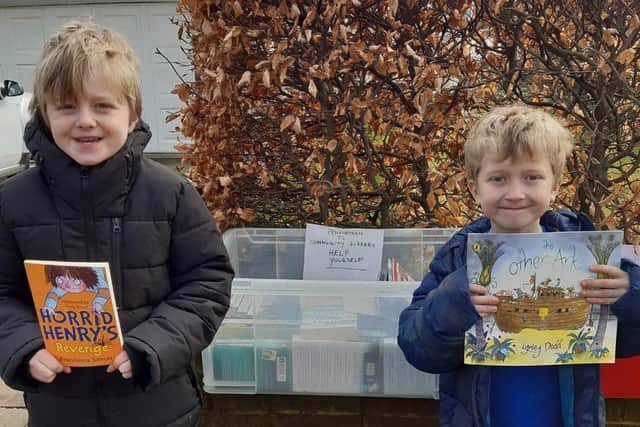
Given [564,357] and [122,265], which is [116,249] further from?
[564,357]

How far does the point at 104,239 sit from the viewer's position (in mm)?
1598

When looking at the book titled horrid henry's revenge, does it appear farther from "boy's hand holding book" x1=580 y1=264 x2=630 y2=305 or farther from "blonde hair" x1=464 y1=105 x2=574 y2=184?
"boy's hand holding book" x1=580 y1=264 x2=630 y2=305

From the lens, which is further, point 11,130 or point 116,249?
point 11,130

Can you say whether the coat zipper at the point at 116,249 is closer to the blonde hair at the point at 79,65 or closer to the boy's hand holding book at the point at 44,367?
the boy's hand holding book at the point at 44,367

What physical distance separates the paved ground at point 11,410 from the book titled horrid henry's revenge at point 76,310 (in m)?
1.69

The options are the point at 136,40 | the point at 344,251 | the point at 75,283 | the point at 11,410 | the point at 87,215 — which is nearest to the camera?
the point at 75,283

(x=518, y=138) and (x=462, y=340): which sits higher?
(x=518, y=138)

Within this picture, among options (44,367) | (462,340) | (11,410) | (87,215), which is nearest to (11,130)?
(11,410)

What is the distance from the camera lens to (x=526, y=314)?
60.7 inches

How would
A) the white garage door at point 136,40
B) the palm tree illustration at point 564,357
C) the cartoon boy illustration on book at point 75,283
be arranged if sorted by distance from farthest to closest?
1. the white garage door at point 136,40
2. the palm tree illustration at point 564,357
3. the cartoon boy illustration on book at point 75,283

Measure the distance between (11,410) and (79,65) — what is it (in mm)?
2167

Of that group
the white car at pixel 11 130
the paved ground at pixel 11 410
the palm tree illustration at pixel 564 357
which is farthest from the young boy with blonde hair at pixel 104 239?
the white car at pixel 11 130

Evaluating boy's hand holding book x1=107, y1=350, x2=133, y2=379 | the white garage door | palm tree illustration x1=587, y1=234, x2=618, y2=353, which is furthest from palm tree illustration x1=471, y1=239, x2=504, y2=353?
the white garage door

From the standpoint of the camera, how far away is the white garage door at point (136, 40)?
8.70 meters
